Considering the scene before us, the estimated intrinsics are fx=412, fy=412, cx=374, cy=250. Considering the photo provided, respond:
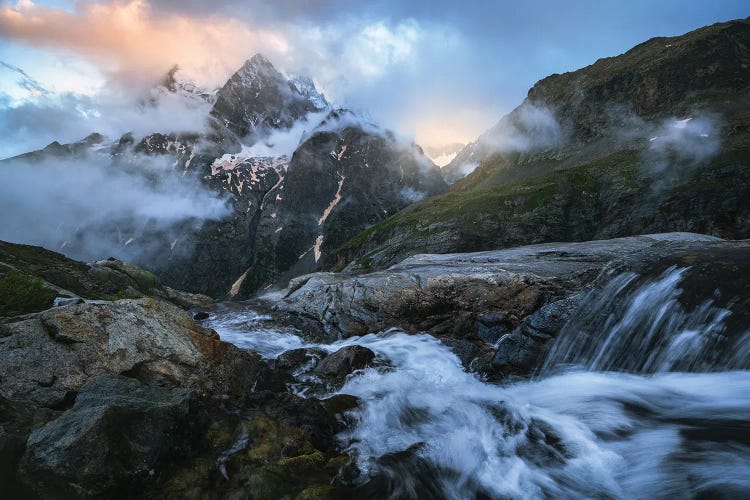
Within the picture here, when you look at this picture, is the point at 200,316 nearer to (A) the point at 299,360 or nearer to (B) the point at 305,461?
(A) the point at 299,360

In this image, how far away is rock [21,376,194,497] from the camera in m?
8.88

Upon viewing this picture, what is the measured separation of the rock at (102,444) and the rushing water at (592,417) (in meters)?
5.19

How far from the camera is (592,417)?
521 inches

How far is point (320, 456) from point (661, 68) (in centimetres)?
16089

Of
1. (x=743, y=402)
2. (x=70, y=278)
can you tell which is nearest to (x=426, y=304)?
(x=743, y=402)

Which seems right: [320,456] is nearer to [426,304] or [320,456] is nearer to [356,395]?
[356,395]

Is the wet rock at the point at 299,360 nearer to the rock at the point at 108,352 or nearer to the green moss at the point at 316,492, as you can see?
the rock at the point at 108,352

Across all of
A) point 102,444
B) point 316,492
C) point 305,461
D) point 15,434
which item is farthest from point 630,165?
point 15,434

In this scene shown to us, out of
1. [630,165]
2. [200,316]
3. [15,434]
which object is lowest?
[15,434]

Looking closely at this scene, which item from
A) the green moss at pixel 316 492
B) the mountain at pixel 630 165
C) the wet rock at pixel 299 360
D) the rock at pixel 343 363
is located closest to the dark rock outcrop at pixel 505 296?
the rock at pixel 343 363

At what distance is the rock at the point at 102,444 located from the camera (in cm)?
888

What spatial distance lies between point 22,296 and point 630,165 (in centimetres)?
11368

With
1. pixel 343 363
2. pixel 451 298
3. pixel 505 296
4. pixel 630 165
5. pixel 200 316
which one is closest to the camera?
pixel 343 363

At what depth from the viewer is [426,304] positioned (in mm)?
30062
